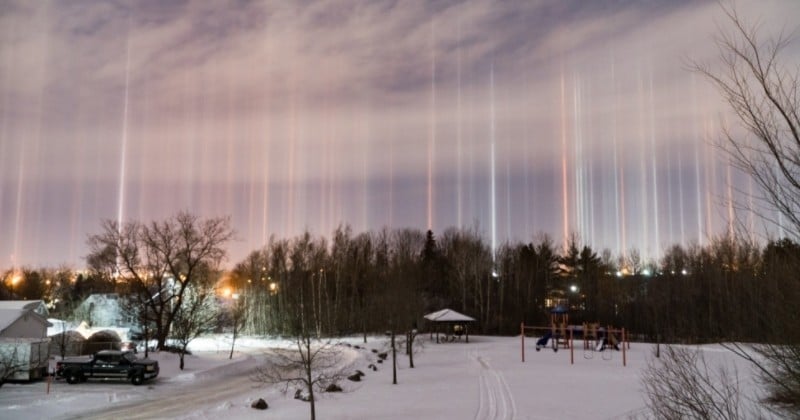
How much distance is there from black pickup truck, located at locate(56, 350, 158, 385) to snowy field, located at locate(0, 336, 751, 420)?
19.9 inches

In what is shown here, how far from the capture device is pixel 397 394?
24.8 m

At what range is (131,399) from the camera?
1030 inches

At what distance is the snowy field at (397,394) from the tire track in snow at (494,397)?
0.12ft

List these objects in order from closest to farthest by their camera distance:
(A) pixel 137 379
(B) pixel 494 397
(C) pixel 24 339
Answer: (B) pixel 494 397, (A) pixel 137 379, (C) pixel 24 339

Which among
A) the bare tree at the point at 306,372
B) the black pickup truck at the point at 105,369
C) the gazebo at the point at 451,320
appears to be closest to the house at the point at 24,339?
the black pickup truck at the point at 105,369

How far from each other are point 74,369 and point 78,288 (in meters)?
85.0

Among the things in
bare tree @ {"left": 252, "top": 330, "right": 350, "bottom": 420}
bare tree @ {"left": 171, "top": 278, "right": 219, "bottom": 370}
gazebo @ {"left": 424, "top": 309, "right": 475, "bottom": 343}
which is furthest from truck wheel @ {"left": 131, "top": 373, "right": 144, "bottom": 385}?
gazebo @ {"left": 424, "top": 309, "right": 475, "bottom": 343}

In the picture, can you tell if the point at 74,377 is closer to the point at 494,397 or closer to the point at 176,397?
the point at 176,397

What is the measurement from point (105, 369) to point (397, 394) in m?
16.1

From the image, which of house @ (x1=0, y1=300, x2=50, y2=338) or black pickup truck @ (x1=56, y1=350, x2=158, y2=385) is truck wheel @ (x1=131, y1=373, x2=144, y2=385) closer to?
black pickup truck @ (x1=56, y1=350, x2=158, y2=385)

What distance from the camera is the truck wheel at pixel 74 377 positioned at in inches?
1221

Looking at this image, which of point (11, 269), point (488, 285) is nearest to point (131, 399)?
point (488, 285)

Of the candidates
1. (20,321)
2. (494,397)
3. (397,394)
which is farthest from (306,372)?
(20,321)

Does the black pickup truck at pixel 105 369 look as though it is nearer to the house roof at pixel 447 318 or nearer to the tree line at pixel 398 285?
the tree line at pixel 398 285
